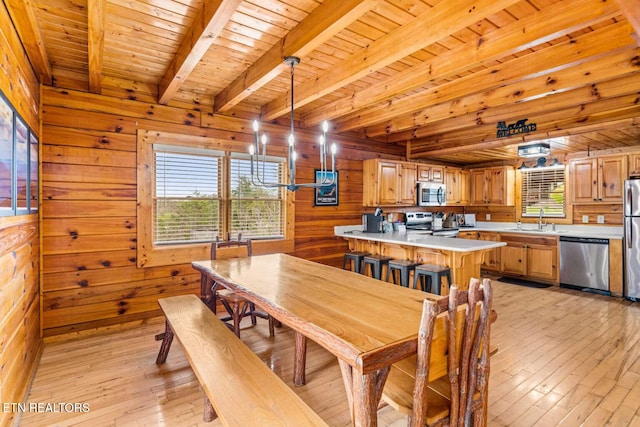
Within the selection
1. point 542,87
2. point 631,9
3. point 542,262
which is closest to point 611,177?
point 542,262

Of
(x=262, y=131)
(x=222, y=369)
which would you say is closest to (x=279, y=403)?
(x=222, y=369)

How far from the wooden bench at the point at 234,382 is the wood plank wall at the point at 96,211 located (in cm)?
144

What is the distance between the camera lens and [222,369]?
1688 millimetres

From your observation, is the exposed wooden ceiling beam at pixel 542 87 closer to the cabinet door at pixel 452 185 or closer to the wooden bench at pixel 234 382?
the cabinet door at pixel 452 185

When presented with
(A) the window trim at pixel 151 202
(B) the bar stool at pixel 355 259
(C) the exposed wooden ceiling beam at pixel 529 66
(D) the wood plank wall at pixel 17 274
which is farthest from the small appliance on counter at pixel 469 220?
(D) the wood plank wall at pixel 17 274

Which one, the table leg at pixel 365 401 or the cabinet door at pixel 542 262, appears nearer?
the table leg at pixel 365 401

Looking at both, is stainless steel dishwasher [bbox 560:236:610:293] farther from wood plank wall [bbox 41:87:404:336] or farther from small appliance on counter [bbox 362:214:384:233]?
wood plank wall [bbox 41:87:404:336]

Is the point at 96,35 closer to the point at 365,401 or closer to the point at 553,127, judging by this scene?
the point at 365,401

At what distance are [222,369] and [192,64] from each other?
2.20m

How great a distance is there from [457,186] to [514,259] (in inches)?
70.2

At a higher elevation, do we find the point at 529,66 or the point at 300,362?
the point at 529,66

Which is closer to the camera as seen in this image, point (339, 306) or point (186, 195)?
point (339, 306)

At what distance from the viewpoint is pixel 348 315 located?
165cm

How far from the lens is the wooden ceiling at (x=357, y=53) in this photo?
1944 millimetres
